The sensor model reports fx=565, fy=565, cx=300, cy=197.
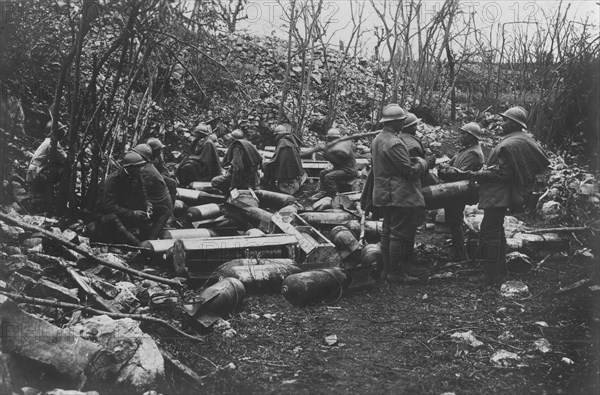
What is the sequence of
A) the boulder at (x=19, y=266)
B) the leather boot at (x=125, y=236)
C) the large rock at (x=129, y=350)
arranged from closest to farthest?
1. the large rock at (x=129, y=350)
2. the boulder at (x=19, y=266)
3. the leather boot at (x=125, y=236)

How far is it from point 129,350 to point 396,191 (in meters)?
3.61

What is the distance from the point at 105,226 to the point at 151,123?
23.8 feet

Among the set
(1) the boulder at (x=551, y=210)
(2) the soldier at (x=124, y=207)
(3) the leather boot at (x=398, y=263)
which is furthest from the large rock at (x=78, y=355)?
(1) the boulder at (x=551, y=210)

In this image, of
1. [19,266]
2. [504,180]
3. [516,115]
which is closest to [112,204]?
[19,266]

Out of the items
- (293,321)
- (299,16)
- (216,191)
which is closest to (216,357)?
(293,321)

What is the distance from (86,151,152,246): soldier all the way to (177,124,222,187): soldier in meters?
3.59

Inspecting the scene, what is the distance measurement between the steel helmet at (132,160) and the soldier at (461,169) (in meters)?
3.93

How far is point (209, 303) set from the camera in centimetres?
516

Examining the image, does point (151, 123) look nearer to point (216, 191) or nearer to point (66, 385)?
point (216, 191)

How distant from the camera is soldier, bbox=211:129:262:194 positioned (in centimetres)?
1060

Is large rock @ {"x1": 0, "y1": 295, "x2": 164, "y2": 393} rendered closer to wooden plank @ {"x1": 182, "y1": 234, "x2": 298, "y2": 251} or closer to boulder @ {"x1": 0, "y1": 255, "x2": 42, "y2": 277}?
boulder @ {"x1": 0, "y1": 255, "x2": 42, "y2": 277}

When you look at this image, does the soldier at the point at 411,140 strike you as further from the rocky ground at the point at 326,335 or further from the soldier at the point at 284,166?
the soldier at the point at 284,166

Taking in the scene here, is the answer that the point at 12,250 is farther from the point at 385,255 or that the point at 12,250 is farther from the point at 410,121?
the point at 410,121

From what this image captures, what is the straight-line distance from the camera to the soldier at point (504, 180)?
6.27m
